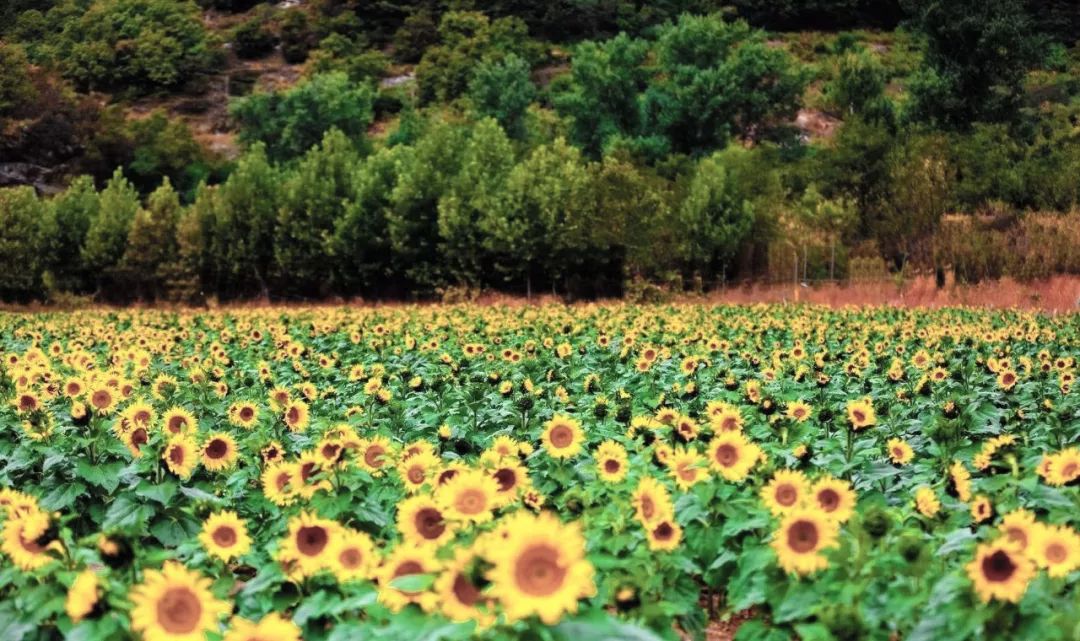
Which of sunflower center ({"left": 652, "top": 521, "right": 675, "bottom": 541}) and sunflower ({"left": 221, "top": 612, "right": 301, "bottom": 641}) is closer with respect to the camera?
sunflower ({"left": 221, "top": 612, "right": 301, "bottom": 641})

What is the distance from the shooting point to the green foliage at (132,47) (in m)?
91.9

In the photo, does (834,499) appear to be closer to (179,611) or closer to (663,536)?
(663,536)

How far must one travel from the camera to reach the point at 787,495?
3633 mm

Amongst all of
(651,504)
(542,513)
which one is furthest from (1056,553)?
(542,513)

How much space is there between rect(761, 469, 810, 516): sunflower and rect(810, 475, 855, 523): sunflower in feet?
0.44

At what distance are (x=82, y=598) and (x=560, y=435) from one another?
257 cm

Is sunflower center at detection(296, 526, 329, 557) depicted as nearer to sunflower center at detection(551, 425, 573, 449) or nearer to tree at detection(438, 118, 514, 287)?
sunflower center at detection(551, 425, 573, 449)

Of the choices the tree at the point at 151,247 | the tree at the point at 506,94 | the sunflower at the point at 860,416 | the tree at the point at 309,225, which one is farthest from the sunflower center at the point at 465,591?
the tree at the point at 506,94

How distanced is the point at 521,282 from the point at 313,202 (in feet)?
28.7

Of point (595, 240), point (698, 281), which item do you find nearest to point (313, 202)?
point (595, 240)

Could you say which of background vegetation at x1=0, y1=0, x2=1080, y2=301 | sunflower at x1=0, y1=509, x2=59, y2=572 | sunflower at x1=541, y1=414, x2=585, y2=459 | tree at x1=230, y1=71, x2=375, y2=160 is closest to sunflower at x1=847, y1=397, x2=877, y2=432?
sunflower at x1=541, y1=414, x2=585, y2=459

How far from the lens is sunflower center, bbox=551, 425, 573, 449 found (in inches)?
188

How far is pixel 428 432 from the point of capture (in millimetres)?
7027

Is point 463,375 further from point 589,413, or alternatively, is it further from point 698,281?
point 698,281
